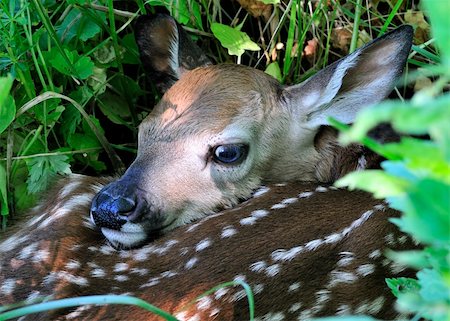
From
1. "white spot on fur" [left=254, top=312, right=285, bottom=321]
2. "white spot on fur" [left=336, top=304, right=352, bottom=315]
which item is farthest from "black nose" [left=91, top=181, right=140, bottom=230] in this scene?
"white spot on fur" [left=336, top=304, right=352, bottom=315]

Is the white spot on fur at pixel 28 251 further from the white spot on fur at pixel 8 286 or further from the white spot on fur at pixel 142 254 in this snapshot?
the white spot on fur at pixel 142 254

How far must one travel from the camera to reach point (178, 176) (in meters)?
2.92

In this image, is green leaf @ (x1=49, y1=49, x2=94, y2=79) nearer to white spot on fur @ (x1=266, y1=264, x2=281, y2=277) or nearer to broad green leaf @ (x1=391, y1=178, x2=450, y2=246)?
white spot on fur @ (x1=266, y1=264, x2=281, y2=277)

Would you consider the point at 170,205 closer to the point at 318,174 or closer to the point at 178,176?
the point at 178,176

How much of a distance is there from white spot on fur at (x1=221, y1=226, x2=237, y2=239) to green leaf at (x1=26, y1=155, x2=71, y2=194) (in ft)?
2.88

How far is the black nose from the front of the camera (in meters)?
2.73

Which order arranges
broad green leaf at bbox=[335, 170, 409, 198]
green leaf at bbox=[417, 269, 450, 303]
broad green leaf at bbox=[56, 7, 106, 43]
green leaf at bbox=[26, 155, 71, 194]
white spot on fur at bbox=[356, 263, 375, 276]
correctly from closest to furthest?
broad green leaf at bbox=[335, 170, 409, 198] < green leaf at bbox=[417, 269, 450, 303] < white spot on fur at bbox=[356, 263, 375, 276] < green leaf at bbox=[26, 155, 71, 194] < broad green leaf at bbox=[56, 7, 106, 43]

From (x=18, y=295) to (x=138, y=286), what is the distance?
0.38m

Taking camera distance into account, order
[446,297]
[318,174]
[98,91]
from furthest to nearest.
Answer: [98,91] < [318,174] < [446,297]

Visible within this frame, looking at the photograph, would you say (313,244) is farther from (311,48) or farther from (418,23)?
(418,23)

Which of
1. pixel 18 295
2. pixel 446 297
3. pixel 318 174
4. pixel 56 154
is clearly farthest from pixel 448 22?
pixel 56 154

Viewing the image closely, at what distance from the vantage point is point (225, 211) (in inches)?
111

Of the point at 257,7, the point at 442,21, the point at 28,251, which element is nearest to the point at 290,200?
the point at 28,251

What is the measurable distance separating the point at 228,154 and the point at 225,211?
26 centimetres
